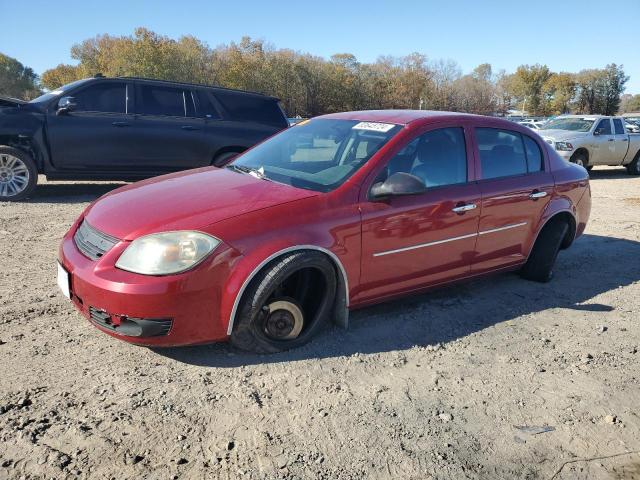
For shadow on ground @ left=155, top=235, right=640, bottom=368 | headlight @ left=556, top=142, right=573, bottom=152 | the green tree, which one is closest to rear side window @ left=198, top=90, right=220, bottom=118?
shadow on ground @ left=155, top=235, right=640, bottom=368

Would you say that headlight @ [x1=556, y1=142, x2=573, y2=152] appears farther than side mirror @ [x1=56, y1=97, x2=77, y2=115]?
Yes

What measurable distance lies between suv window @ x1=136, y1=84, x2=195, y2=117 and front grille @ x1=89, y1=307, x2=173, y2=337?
5948 millimetres

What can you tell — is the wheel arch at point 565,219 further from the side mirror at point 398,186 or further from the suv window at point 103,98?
the suv window at point 103,98

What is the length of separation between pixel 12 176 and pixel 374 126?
609cm

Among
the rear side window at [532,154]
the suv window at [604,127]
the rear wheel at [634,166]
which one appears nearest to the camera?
the rear side window at [532,154]

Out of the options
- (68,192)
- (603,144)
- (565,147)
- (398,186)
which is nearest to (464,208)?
(398,186)

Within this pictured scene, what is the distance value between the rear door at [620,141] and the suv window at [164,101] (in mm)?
12264

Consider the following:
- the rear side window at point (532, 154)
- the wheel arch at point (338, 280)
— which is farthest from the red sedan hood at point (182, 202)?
the rear side window at point (532, 154)

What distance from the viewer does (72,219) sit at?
21.7ft

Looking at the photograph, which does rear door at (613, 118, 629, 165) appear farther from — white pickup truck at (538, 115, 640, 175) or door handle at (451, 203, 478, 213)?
door handle at (451, 203, 478, 213)

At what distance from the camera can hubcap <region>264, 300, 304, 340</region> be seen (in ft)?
10.4

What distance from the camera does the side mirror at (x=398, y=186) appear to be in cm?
339

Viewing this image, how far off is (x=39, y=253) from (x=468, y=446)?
4514 mm

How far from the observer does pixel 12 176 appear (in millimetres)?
7492
